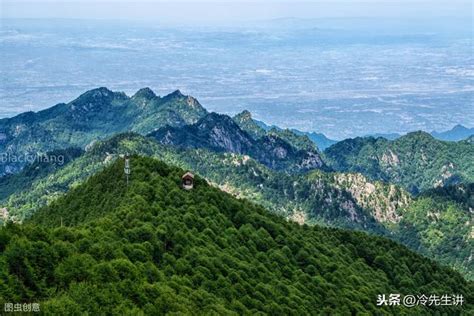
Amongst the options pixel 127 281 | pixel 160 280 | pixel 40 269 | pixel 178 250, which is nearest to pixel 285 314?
pixel 178 250

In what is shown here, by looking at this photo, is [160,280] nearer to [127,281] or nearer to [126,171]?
[127,281]

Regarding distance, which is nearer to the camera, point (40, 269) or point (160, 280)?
point (40, 269)

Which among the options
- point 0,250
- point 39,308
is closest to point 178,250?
point 0,250

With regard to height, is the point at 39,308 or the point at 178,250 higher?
the point at 39,308

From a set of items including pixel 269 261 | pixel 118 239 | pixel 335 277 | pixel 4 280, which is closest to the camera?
pixel 4 280

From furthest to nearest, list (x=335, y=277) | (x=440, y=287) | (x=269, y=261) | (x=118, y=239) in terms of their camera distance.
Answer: (x=440, y=287)
(x=335, y=277)
(x=269, y=261)
(x=118, y=239)

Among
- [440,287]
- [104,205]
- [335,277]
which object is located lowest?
[440,287]
